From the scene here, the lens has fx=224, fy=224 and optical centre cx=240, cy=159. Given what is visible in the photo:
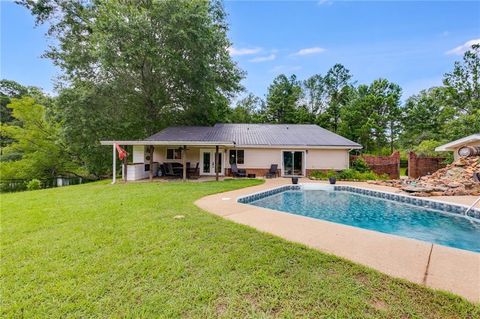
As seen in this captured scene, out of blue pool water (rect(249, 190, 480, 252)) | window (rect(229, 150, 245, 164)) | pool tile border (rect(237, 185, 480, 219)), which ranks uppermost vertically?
window (rect(229, 150, 245, 164))

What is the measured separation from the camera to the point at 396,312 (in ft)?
7.77

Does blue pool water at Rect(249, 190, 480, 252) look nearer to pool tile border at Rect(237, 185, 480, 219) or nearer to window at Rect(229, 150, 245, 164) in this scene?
pool tile border at Rect(237, 185, 480, 219)

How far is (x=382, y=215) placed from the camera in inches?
321

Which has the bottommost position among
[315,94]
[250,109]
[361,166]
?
[361,166]

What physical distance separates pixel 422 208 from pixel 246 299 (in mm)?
9274

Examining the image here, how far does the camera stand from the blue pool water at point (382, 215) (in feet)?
19.9

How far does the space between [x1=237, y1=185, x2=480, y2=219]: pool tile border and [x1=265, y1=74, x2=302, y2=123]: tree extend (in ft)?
68.3

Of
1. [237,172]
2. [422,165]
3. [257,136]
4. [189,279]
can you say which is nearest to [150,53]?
[257,136]

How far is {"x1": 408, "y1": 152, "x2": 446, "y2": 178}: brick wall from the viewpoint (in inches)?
617

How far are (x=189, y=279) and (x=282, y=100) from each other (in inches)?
1257

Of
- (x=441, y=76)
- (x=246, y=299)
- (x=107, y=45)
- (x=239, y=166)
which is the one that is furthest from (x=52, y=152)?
(x=441, y=76)

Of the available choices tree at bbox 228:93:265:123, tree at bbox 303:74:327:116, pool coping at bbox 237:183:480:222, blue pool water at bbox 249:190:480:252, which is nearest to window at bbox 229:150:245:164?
pool coping at bbox 237:183:480:222

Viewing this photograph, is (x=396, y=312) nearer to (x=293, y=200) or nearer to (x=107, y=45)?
(x=293, y=200)

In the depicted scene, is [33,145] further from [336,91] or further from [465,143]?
[336,91]
